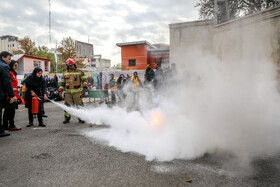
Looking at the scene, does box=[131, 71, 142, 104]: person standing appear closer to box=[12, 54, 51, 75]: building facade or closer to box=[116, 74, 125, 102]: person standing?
box=[116, 74, 125, 102]: person standing

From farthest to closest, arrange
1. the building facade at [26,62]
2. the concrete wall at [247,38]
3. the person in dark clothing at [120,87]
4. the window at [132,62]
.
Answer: the window at [132,62], the building facade at [26,62], the person in dark clothing at [120,87], the concrete wall at [247,38]

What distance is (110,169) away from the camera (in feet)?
9.50

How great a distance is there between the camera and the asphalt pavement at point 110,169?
8.30ft

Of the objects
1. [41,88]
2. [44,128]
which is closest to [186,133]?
[44,128]

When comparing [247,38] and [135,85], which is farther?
[135,85]

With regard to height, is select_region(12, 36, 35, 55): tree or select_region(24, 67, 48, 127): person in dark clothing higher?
select_region(12, 36, 35, 55): tree

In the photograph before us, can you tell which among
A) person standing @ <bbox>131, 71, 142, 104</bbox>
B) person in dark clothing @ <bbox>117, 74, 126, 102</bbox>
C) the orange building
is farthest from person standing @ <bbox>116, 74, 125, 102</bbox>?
the orange building

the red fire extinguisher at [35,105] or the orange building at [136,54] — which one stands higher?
the orange building at [136,54]

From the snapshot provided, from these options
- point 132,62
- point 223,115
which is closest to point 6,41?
point 132,62

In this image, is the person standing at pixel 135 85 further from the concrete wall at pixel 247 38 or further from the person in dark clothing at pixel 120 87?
the concrete wall at pixel 247 38

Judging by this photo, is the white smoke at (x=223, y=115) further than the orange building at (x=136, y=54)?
No

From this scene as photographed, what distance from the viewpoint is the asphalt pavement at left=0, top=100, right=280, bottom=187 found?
8.30 ft

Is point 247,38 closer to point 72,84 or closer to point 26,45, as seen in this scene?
point 72,84

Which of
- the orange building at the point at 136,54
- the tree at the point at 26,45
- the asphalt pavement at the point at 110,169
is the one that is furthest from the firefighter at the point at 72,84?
the tree at the point at 26,45
